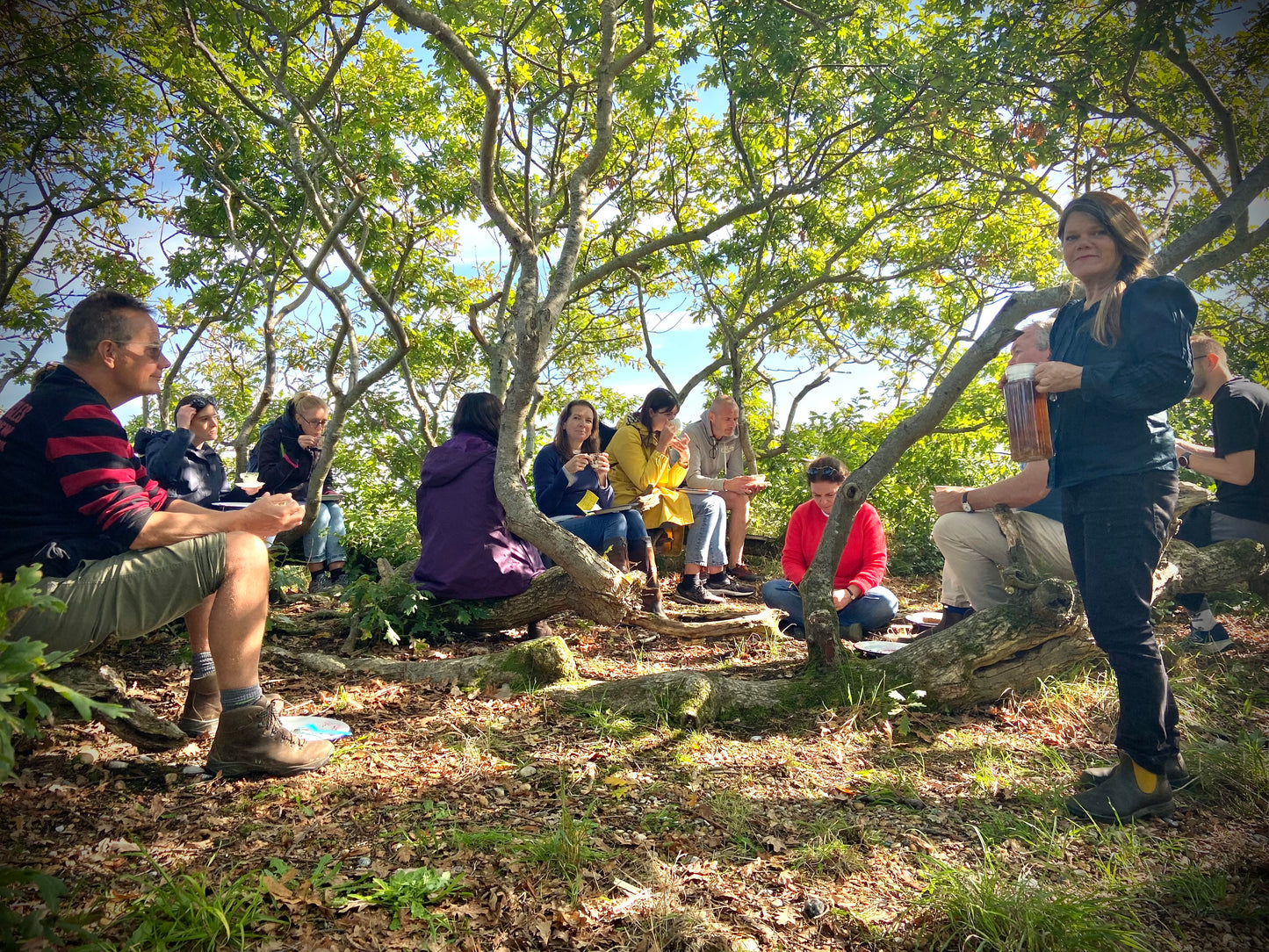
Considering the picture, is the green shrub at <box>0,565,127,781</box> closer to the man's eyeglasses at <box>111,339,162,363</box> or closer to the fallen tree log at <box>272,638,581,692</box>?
the man's eyeglasses at <box>111,339,162,363</box>

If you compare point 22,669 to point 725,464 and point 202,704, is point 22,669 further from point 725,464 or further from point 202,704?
point 725,464

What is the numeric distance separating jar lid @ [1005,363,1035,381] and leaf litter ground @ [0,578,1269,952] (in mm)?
1623

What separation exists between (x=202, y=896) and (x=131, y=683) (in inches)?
89.7

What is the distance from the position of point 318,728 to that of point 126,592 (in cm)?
102

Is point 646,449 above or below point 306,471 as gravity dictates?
above

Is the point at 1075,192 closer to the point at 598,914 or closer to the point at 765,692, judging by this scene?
the point at 765,692

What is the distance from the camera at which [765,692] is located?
12.1 feet

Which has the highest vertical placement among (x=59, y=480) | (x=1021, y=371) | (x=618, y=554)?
(x=1021, y=371)

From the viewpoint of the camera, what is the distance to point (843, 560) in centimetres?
487

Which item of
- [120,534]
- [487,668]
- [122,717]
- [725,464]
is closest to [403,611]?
[487,668]

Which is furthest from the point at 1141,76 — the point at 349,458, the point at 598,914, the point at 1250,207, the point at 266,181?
the point at 349,458

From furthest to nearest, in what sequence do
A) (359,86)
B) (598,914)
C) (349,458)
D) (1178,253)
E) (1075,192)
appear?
(349,458) < (359,86) < (1075,192) < (1178,253) < (598,914)

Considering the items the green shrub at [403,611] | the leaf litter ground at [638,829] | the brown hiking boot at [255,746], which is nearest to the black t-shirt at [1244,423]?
the leaf litter ground at [638,829]

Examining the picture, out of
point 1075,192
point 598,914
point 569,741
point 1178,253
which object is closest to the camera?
point 598,914
